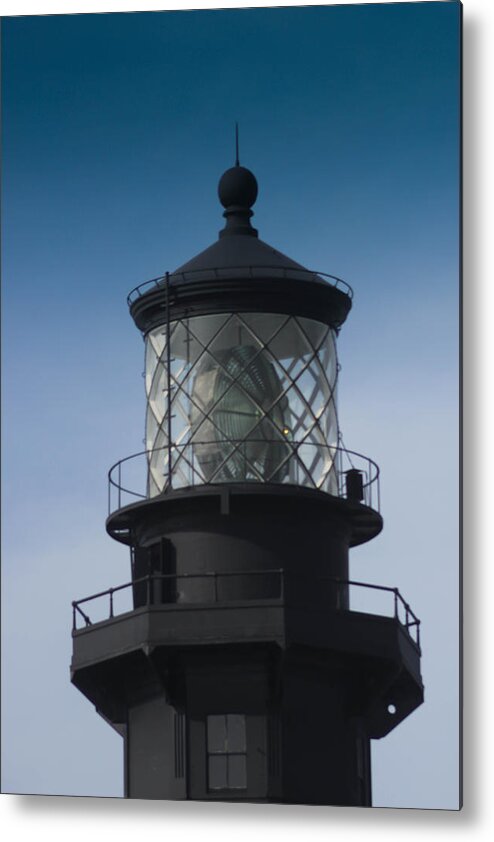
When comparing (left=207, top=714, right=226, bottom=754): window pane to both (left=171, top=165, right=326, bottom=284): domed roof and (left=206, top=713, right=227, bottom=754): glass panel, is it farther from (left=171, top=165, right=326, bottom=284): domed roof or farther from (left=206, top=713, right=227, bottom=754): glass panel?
(left=171, top=165, right=326, bottom=284): domed roof

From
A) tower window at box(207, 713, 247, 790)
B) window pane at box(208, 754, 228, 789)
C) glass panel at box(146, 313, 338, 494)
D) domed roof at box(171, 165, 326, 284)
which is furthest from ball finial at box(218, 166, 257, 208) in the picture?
window pane at box(208, 754, 228, 789)

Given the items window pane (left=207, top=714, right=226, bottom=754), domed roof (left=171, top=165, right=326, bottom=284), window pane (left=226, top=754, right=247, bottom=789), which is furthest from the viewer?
domed roof (left=171, top=165, right=326, bottom=284)

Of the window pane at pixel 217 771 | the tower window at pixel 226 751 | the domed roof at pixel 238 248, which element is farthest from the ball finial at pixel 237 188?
the window pane at pixel 217 771

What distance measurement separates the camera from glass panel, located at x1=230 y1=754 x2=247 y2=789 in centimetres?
1669

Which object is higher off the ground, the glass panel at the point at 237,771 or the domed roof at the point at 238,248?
the domed roof at the point at 238,248

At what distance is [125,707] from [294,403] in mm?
1779

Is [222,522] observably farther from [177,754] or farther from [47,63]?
[47,63]

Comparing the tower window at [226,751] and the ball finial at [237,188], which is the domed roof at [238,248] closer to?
the ball finial at [237,188]

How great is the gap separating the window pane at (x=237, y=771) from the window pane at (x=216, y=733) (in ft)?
0.30

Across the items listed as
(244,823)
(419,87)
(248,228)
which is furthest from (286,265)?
(244,823)

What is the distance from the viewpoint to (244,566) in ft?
55.5

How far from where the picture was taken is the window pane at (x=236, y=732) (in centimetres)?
1678

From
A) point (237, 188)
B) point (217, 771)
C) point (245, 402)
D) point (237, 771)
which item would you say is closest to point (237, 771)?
point (237, 771)

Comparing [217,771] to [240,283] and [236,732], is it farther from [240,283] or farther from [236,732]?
[240,283]
